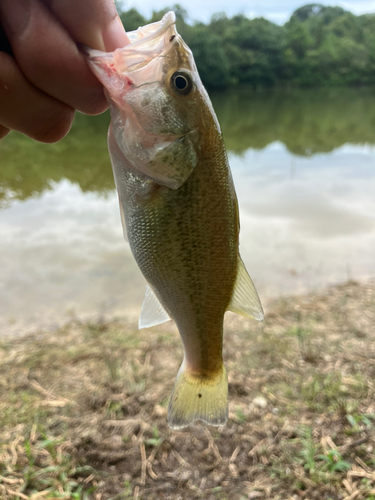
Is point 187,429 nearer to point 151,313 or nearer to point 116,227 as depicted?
point 151,313

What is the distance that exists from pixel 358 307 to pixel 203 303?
13.4 feet

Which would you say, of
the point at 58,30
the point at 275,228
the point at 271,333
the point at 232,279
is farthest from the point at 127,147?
the point at 275,228

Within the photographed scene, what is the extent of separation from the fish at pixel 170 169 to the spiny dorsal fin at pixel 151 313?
17 cm

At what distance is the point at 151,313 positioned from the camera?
191 cm

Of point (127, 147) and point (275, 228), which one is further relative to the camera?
point (275, 228)

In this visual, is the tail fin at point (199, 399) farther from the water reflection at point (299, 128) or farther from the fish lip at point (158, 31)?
the water reflection at point (299, 128)

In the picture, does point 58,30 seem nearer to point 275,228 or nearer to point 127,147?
point 127,147

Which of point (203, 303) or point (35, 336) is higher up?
point (203, 303)

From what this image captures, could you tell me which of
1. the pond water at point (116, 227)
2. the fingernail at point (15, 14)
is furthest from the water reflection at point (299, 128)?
the fingernail at point (15, 14)

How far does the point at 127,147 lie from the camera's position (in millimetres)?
1497

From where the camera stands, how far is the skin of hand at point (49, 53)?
1280mm

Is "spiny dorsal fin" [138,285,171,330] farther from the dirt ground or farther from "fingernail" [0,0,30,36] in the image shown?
the dirt ground

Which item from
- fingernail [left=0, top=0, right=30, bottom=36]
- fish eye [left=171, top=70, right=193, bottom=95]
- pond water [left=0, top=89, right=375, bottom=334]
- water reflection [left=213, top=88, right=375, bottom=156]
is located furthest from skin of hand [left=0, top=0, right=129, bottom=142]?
water reflection [left=213, top=88, right=375, bottom=156]

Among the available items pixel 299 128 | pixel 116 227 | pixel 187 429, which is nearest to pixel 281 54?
pixel 299 128
